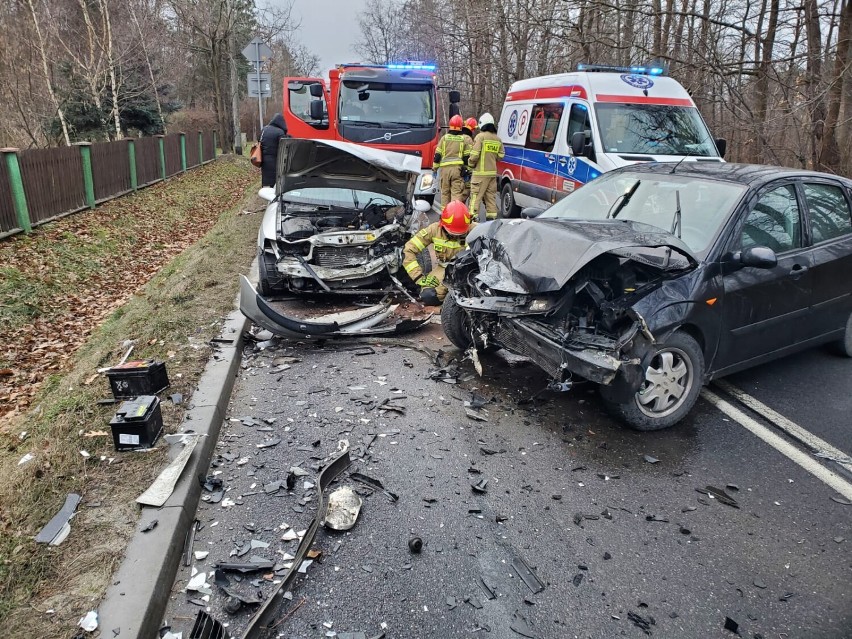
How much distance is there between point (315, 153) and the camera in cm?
718

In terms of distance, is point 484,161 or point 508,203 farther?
point 508,203

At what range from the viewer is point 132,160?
1510cm

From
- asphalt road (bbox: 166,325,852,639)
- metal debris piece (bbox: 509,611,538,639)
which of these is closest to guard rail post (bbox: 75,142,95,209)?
asphalt road (bbox: 166,325,852,639)

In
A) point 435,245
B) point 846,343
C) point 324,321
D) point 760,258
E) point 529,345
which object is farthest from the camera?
point 435,245

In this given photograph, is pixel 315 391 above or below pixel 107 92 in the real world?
below

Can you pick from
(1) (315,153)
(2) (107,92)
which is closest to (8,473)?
(1) (315,153)

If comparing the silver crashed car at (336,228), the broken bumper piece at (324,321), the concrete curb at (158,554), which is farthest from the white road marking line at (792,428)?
the concrete curb at (158,554)

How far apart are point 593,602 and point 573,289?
208 centimetres

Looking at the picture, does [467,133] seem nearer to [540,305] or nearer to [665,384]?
[540,305]

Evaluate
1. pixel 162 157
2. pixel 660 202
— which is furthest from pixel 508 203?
pixel 162 157

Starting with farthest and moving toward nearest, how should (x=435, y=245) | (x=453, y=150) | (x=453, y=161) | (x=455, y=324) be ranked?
(x=453, y=150), (x=453, y=161), (x=435, y=245), (x=455, y=324)

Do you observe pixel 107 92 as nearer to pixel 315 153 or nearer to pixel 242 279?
pixel 315 153

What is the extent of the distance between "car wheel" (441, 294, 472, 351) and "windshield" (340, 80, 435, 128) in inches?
333

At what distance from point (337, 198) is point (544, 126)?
4.93 m
